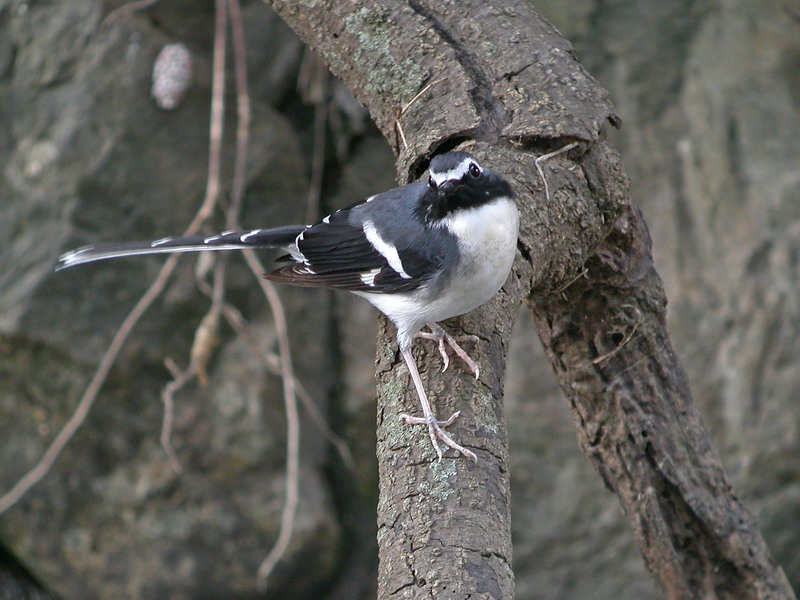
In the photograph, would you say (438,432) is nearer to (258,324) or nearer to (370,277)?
(370,277)

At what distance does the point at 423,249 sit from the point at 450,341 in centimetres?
33

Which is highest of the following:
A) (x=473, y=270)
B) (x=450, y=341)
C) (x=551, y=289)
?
(x=473, y=270)

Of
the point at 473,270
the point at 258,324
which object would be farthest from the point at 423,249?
the point at 258,324

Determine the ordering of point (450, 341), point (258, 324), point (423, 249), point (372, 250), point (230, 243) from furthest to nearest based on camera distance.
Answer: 1. point (258, 324)
2. point (230, 243)
3. point (372, 250)
4. point (423, 249)
5. point (450, 341)

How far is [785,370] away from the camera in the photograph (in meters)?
4.27

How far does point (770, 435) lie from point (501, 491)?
2809 millimetres

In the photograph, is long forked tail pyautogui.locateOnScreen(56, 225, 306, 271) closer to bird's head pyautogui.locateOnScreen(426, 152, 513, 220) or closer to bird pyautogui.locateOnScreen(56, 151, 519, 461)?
bird pyautogui.locateOnScreen(56, 151, 519, 461)

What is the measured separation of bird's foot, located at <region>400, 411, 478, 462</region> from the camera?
1921mm

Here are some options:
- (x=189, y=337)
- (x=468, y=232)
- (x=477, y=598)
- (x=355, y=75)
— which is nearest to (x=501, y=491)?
(x=477, y=598)

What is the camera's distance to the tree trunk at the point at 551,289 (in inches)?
85.1

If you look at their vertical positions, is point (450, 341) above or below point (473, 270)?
Result: below

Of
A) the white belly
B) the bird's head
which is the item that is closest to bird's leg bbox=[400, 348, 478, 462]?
the white belly

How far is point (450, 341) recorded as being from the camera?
2285mm

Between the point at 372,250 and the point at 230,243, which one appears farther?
the point at 230,243
